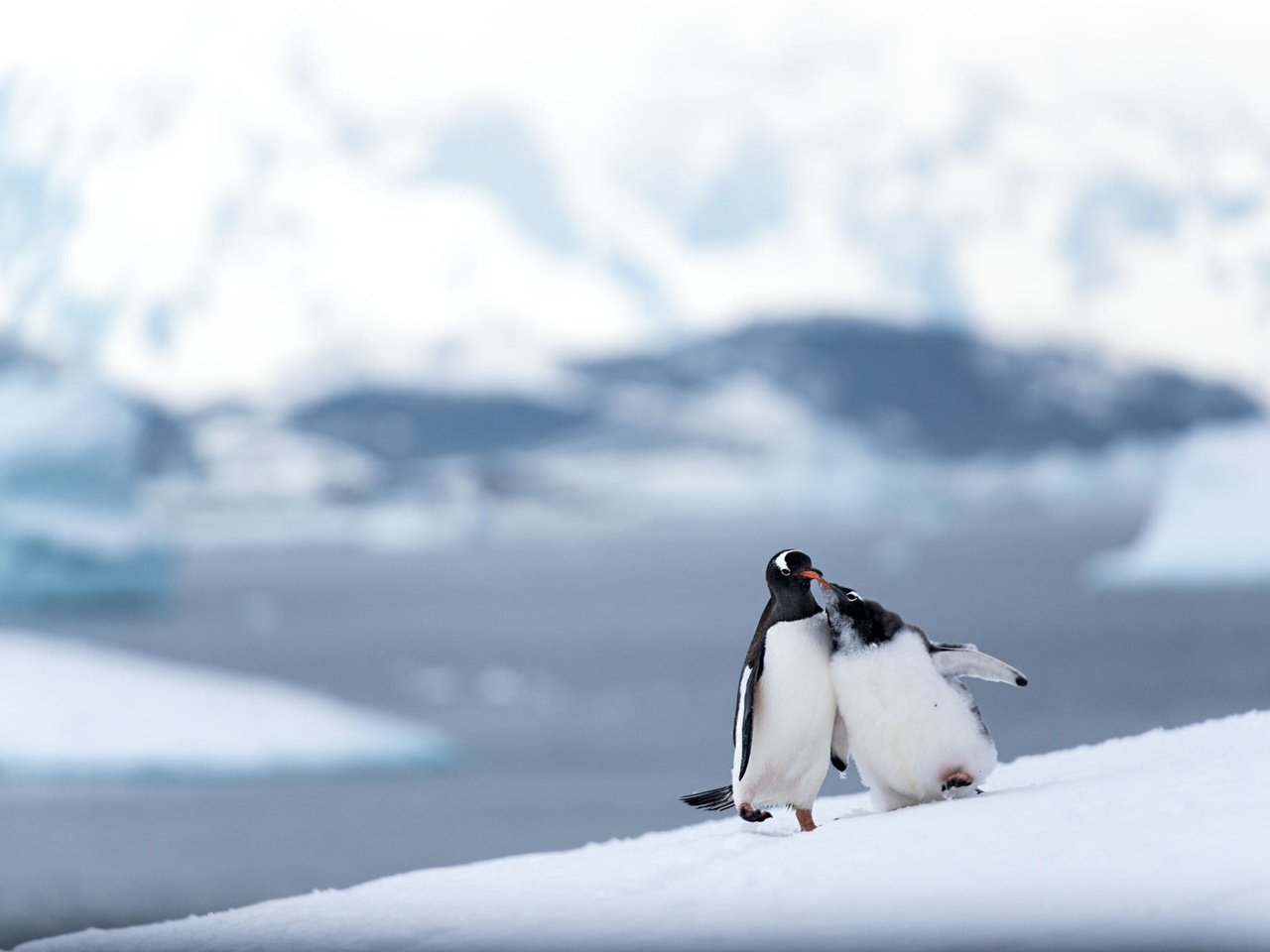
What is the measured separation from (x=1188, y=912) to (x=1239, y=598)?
5591cm

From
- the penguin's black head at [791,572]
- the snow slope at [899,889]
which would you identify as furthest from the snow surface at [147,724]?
the penguin's black head at [791,572]

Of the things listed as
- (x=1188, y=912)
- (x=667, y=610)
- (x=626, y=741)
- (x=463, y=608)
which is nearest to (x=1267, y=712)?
(x=1188, y=912)

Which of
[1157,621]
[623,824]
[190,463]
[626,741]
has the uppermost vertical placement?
[190,463]

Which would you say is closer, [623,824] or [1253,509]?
[623,824]

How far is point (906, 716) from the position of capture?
5.11 metres

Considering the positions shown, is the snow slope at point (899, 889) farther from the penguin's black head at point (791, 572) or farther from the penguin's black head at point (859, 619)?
the penguin's black head at point (791, 572)

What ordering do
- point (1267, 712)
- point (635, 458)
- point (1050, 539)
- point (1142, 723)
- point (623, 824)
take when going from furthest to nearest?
point (635, 458), point (1050, 539), point (1142, 723), point (623, 824), point (1267, 712)

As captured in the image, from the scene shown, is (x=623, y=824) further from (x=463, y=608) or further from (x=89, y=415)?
(x=463, y=608)

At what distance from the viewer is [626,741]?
28297mm

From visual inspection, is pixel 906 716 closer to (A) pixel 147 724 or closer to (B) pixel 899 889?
(B) pixel 899 889

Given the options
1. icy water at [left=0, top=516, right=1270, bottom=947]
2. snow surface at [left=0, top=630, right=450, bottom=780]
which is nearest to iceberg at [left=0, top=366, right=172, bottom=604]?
icy water at [left=0, top=516, right=1270, bottom=947]

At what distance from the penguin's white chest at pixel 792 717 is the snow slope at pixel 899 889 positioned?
153mm

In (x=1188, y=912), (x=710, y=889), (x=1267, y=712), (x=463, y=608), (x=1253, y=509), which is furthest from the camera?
(x=463, y=608)

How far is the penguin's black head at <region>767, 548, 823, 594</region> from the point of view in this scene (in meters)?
5.21
